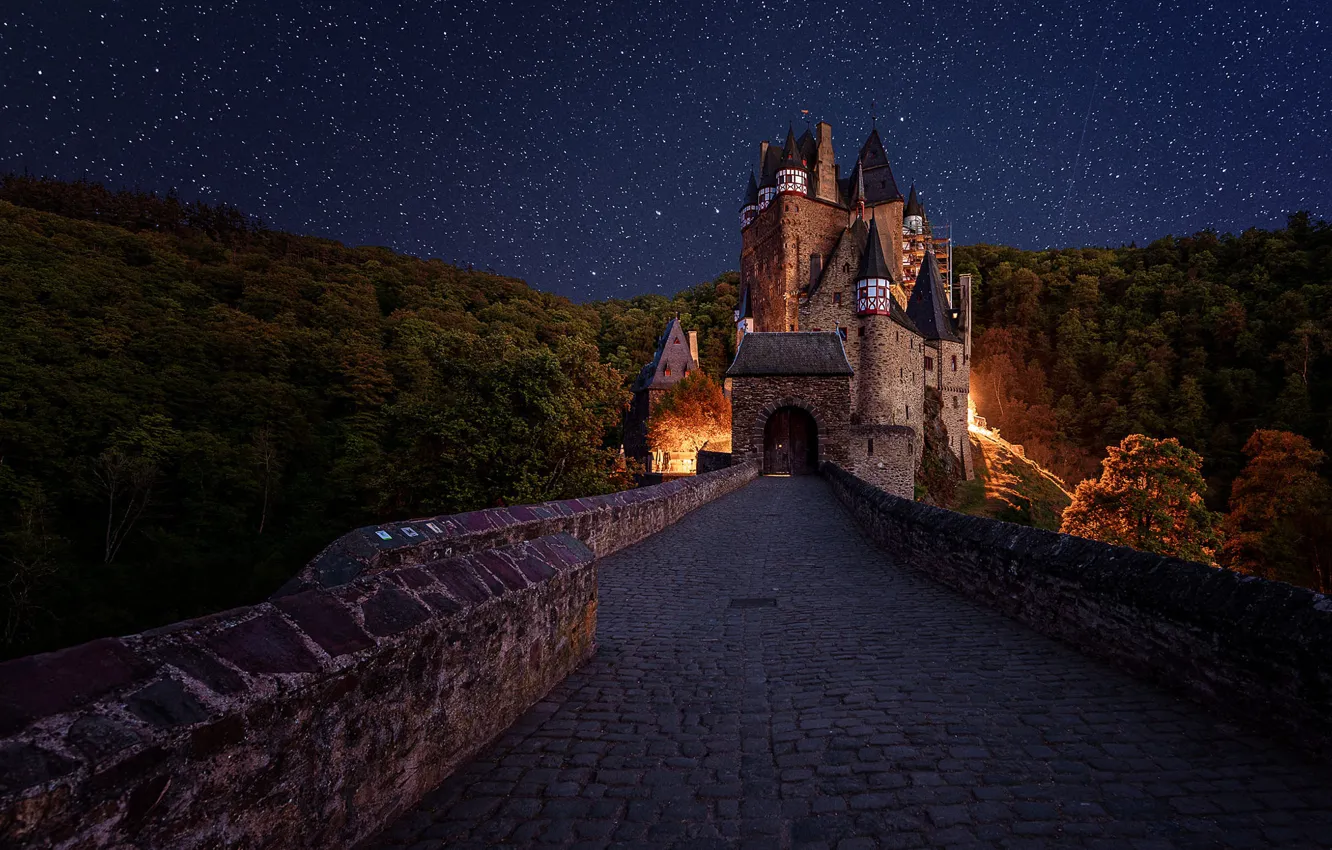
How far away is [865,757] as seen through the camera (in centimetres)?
292

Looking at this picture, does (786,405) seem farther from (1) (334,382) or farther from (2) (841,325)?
(1) (334,382)

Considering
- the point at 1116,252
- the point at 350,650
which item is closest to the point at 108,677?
the point at 350,650

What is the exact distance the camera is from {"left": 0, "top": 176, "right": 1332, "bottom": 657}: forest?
910 inches

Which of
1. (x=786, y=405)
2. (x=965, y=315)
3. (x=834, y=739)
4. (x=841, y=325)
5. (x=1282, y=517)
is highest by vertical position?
(x=965, y=315)

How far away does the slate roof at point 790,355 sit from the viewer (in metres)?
29.3

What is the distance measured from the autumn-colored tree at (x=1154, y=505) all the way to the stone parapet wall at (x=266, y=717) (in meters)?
28.5

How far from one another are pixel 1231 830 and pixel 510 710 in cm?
316

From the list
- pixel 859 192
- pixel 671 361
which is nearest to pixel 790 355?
pixel 671 361

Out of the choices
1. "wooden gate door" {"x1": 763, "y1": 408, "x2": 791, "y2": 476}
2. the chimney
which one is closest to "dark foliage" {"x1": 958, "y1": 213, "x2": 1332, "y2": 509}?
the chimney

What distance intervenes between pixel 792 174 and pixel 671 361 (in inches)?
747

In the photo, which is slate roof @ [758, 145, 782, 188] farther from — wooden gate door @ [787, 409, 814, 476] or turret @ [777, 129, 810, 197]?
wooden gate door @ [787, 409, 814, 476]

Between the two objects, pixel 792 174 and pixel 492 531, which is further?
pixel 792 174

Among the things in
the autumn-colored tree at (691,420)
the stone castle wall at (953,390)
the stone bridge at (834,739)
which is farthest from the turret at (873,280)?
the stone bridge at (834,739)

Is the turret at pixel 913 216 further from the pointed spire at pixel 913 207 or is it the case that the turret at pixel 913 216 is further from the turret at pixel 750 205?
the turret at pixel 750 205
